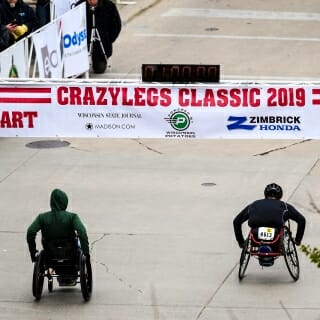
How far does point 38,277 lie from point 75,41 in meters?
12.0

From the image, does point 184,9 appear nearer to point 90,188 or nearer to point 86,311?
point 90,188

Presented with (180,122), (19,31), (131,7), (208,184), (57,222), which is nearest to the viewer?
(57,222)

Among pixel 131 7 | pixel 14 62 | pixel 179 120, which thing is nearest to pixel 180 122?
pixel 179 120

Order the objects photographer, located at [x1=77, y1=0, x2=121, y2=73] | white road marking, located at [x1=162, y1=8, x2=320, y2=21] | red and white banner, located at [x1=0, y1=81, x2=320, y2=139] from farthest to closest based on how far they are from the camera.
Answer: white road marking, located at [x1=162, y1=8, x2=320, y2=21], photographer, located at [x1=77, y1=0, x2=121, y2=73], red and white banner, located at [x1=0, y1=81, x2=320, y2=139]

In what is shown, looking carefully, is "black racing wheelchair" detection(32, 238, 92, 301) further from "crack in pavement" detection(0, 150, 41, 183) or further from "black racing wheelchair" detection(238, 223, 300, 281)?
"crack in pavement" detection(0, 150, 41, 183)

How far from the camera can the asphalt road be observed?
1437 cm

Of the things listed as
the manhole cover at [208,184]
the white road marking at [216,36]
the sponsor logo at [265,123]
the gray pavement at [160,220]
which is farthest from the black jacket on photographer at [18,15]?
the sponsor logo at [265,123]

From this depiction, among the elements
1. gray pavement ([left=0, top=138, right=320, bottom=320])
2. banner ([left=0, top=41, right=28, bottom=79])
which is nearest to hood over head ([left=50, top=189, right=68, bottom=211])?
gray pavement ([left=0, top=138, right=320, bottom=320])

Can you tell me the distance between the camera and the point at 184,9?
33.3 metres

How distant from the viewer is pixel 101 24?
26.5 m

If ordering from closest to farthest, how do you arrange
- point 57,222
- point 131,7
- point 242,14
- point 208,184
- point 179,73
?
point 57,222
point 179,73
point 208,184
point 242,14
point 131,7

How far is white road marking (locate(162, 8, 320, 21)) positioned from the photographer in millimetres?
6365

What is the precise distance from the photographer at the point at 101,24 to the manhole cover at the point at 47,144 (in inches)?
181

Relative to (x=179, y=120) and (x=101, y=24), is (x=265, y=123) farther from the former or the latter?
(x=101, y=24)
